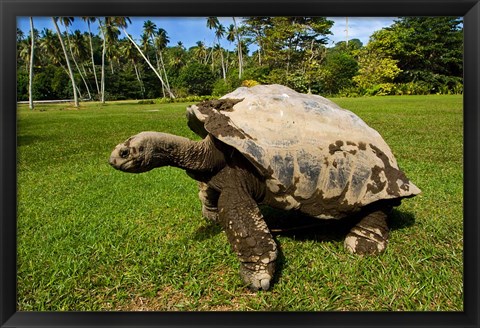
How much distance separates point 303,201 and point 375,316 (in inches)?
30.5

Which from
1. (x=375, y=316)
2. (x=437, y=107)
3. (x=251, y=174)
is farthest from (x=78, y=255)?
(x=437, y=107)

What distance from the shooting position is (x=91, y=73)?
757 inches

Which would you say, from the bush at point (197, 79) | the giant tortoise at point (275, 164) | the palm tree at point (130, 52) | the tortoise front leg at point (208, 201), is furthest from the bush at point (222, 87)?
the palm tree at point (130, 52)

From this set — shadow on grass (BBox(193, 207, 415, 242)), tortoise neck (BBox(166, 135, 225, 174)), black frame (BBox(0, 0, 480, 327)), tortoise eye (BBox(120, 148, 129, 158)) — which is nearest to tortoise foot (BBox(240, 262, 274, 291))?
black frame (BBox(0, 0, 480, 327))

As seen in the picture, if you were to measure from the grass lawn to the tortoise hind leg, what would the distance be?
0.22ft

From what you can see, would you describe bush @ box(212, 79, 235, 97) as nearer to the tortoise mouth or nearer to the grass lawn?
the grass lawn

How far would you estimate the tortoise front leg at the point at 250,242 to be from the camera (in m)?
1.93

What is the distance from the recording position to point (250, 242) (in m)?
1.94

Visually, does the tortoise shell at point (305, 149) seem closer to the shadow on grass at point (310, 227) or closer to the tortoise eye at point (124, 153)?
the shadow on grass at point (310, 227)

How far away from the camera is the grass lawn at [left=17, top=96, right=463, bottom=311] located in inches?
75.6

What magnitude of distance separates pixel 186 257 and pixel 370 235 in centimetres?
127
